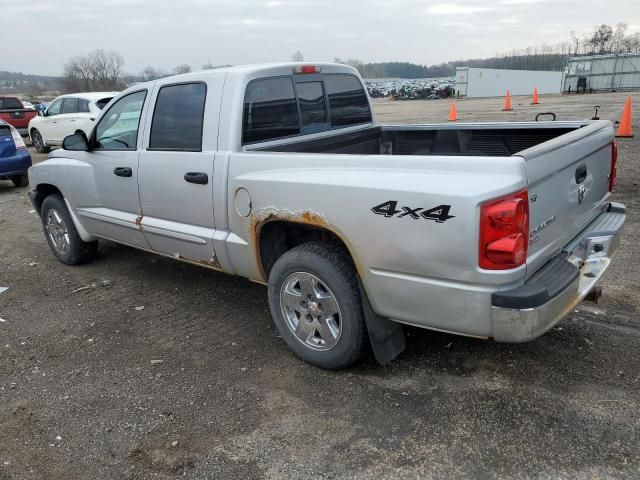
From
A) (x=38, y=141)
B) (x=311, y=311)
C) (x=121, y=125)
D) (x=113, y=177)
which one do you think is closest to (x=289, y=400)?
(x=311, y=311)

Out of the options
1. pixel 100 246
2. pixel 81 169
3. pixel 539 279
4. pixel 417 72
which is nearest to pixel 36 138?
pixel 100 246

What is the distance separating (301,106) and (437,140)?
137 cm

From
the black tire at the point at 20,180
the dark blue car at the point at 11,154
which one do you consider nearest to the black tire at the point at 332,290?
the dark blue car at the point at 11,154

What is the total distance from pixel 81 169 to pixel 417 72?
12633 centimetres

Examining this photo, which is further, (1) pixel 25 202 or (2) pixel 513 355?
(1) pixel 25 202

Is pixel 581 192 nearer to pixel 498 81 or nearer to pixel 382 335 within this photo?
pixel 382 335

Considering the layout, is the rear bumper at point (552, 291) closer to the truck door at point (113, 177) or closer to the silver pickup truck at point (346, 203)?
the silver pickup truck at point (346, 203)

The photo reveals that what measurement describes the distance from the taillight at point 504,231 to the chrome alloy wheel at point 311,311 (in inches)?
41.5

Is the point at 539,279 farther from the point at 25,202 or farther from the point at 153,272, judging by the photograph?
the point at 25,202

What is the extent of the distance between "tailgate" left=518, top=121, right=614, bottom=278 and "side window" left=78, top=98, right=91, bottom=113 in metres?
13.9

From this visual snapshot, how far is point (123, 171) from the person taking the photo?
4.56m

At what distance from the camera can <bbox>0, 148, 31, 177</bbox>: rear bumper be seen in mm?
10328

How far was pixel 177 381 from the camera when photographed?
350cm

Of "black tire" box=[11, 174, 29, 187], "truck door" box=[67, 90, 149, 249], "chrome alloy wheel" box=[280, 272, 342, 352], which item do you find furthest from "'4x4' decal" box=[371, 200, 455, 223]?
"black tire" box=[11, 174, 29, 187]
